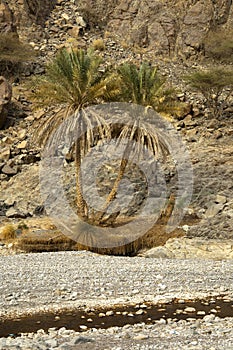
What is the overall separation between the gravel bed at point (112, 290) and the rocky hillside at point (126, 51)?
8.58 metres

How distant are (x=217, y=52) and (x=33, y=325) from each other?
1243 inches

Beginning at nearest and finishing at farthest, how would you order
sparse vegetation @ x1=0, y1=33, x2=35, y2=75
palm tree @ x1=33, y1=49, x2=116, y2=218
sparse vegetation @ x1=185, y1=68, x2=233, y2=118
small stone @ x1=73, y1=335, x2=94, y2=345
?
small stone @ x1=73, y1=335, x2=94, y2=345
palm tree @ x1=33, y1=49, x2=116, y2=218
sparse vegetation @ x1=185, y1=68, x2=233, y2=118
sparse vegetation @ x1=0, y1=33, x2=35, y2=75

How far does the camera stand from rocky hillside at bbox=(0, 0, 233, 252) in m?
26.9

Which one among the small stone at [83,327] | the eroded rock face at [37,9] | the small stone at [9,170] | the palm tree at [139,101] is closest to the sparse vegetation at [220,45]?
the eroded rock face at [37,9]

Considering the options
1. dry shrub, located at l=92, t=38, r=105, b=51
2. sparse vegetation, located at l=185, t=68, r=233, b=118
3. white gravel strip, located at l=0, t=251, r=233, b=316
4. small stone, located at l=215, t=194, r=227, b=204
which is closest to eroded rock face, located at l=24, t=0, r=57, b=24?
dry shrub, located at l=92, t=38, r=105, b=51

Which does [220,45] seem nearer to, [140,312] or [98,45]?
[98,45]

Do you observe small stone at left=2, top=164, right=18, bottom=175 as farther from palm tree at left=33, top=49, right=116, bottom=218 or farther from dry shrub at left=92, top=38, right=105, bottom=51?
dry shrub at left=92, top=38, right=105, bottom=51

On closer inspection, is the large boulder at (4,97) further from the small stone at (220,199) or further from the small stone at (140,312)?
the small stone at (140,312)

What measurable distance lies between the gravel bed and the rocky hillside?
858cm

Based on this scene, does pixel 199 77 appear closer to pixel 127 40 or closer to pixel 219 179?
pixel 219 179

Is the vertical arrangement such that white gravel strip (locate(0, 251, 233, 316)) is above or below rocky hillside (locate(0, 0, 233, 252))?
below

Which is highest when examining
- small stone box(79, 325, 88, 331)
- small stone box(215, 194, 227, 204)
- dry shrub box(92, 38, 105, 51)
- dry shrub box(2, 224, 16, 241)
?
dry shrub box(92, 38, 105, 51)

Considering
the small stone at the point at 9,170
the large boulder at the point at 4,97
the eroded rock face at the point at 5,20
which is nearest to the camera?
the small stone at the point at 9,170

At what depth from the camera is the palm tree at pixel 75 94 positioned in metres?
19.7
